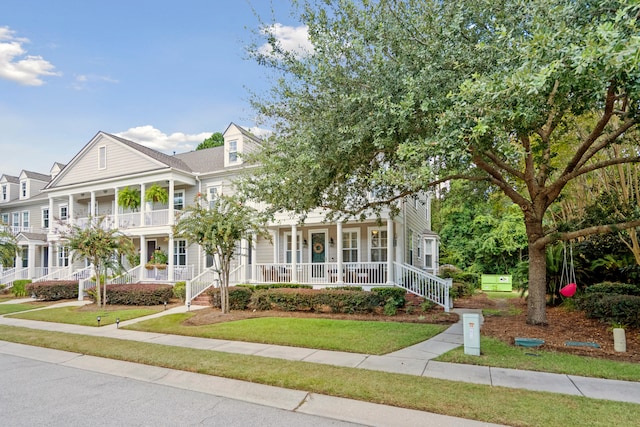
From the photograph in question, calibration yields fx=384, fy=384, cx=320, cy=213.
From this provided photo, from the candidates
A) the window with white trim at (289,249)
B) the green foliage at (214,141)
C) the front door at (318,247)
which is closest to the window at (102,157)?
the green foliage at (214,141)

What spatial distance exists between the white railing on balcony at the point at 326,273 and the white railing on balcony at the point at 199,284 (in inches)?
86.5

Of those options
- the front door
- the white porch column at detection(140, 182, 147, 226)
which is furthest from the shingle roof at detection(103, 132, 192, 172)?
the front door

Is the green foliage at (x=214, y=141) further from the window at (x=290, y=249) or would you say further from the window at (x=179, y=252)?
the window at (x=290, y=249)

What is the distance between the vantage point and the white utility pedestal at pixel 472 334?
723 cm

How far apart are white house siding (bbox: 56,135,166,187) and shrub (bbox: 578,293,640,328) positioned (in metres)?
19.0

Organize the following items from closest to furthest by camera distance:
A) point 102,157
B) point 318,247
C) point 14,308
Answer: point 14,308
point 318,247
point 102,157

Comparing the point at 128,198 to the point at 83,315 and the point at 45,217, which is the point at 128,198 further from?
the point at 45,217

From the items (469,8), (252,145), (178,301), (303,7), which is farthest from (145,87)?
(469,8)

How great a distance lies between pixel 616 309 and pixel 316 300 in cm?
802

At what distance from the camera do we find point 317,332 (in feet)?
31.6

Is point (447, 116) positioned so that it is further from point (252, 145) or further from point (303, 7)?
point (252, 145)

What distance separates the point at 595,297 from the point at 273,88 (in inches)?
380

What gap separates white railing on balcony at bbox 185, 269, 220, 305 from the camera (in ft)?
49.6

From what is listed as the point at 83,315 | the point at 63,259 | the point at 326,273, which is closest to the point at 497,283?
the point at 326,273
